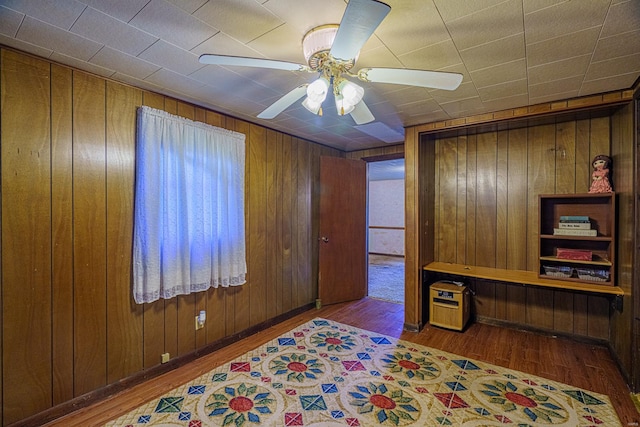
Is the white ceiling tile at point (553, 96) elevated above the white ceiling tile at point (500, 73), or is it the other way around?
the white ceiling tile at point (553, 96)

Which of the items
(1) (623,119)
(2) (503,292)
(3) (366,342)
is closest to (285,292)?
(3) (366,342)

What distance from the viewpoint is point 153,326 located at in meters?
2.42

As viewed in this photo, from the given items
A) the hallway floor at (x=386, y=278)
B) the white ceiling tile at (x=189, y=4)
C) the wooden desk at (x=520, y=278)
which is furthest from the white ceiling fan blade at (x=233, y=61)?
the hallway floor at (x=386, y=278)

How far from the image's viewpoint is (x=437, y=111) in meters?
2.85

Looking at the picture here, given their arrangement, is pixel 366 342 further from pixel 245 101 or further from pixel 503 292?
pixel 245 101

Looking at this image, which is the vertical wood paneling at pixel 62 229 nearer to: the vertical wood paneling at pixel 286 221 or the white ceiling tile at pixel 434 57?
the vertical wood paneling at pixel 286 221

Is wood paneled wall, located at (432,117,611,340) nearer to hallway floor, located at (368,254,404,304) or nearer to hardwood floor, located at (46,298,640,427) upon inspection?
hardwood floor, located at (46,298,640,427)

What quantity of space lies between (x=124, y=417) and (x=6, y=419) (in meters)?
0.62

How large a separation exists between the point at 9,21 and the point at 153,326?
2123 mm

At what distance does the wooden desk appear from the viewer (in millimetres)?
2537

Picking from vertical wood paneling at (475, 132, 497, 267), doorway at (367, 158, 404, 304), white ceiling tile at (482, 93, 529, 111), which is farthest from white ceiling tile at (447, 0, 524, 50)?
doorway at (367, 158, 404, 304)

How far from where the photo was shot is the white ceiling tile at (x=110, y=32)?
1.47 m

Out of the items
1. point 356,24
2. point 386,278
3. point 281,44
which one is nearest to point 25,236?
point 281,44

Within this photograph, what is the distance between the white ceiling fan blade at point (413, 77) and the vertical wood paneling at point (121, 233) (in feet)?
6.02
